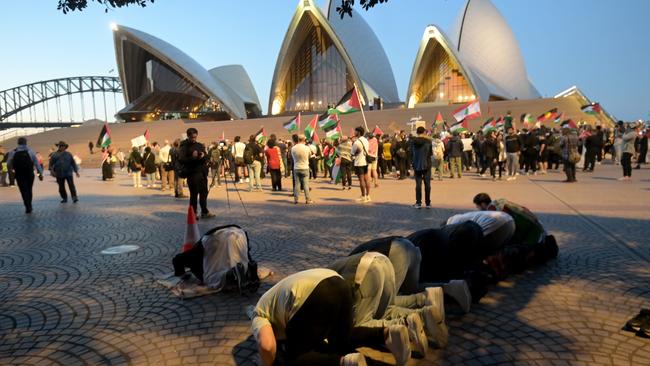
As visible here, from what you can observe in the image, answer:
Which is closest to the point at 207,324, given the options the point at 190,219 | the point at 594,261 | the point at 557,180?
the point at 190,219

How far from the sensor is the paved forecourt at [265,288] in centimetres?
296

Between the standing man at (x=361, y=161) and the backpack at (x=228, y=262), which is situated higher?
the standing man at (x=361, y=161)

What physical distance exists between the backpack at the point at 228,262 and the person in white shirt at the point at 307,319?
1524 mm

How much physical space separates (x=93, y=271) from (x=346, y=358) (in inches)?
148

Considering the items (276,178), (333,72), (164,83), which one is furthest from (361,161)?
(164,83)

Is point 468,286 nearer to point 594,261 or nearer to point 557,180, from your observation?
point 594,261

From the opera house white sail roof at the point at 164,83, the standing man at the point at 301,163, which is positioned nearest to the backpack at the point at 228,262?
the standing man at the point at 301,163

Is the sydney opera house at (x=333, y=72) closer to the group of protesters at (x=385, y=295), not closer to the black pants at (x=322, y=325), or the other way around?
the group of protesters at (x=385, y=295)

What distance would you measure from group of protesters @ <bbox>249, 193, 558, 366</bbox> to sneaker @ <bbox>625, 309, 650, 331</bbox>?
0.98 m

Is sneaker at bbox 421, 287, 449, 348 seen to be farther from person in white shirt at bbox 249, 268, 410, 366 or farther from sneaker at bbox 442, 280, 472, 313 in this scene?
person in white shirt at bbox 249, 268, 410, 366

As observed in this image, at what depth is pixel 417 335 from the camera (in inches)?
108

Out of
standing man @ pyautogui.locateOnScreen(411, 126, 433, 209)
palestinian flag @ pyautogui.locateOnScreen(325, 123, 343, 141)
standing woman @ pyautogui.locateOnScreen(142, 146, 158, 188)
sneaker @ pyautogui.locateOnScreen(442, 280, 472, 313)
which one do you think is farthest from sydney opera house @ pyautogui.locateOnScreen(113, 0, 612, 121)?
sneaker @ pyautogui.locateOnScreen(442, 280, 472, 313)

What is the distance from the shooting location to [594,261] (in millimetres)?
4723

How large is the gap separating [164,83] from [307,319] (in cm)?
6066
